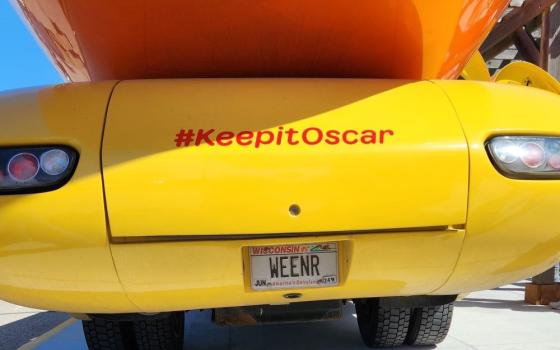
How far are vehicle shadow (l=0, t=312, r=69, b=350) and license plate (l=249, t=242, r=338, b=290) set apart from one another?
2.87m

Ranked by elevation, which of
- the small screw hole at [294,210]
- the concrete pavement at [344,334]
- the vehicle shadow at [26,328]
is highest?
the small screw hole at [294,210]

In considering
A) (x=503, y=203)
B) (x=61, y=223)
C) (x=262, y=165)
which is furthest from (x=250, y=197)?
(x=503, y=203)

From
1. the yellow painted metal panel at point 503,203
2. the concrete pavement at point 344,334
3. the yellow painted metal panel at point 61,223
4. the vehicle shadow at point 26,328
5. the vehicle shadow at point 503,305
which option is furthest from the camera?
the vehicle shadow at point 503,305

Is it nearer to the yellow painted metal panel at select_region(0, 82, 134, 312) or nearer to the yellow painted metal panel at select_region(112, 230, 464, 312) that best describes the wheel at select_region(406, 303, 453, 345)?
the yellow painted metal panel at select_region(112, 230, 464, 312)

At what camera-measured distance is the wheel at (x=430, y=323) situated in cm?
278

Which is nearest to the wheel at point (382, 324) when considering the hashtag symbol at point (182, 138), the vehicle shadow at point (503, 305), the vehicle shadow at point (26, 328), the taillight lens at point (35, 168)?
the hashtag symbol at point (182, 138)

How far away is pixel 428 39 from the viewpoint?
6.00ft

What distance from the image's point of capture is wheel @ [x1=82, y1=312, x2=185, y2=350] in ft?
7.89

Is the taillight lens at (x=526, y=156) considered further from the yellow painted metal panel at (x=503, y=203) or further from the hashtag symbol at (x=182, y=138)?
the hashtag symbol at (x=182, y=138)

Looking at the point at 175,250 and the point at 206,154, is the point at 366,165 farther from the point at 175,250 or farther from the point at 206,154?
the point at 175,250

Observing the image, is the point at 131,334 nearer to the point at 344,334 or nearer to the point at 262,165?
the point at 262,165

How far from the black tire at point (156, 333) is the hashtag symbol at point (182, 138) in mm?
1178

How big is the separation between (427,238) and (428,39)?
0.73 meters

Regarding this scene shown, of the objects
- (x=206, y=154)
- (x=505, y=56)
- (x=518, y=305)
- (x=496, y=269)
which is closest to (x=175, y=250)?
(x=206, y=154)
